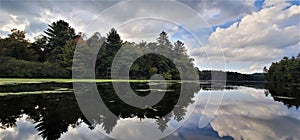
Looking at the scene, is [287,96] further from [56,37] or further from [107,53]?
[56,37]

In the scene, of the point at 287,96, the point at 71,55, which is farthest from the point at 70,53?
the point at 287,96

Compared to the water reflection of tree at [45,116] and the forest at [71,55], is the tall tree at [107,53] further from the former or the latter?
the water reflection of tree at [45,116]

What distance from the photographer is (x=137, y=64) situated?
45.2 meters

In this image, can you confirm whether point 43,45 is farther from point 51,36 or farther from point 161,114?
point 161,114

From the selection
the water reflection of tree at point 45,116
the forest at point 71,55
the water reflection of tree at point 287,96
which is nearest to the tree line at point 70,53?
the forest at point 71,55

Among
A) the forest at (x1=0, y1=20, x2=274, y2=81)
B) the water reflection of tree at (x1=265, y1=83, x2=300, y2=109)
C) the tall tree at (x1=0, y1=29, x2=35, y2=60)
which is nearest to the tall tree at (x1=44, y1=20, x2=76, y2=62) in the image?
the forest at (x1=0, y1=20, x2=274, y2=81)

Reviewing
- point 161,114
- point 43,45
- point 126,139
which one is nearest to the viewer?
point 126,139

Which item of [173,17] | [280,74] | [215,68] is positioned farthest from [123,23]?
[280,74]

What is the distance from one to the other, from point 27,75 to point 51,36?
17.0m

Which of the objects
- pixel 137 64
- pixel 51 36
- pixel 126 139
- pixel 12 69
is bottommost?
pixel 126 139

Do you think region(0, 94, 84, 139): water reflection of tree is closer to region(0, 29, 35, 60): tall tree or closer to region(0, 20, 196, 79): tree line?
region(0, 20, 196, 79): tree line

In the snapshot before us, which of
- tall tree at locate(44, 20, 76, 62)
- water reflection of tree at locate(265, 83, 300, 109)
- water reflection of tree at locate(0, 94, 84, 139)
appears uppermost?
tall tree at locate(44, 20, 76, 62)

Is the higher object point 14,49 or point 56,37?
point 56,37

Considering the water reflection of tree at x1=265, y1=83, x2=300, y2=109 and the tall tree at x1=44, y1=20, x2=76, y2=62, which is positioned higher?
the tall tree at x1=44, y1=20, x2=76, y2=62
